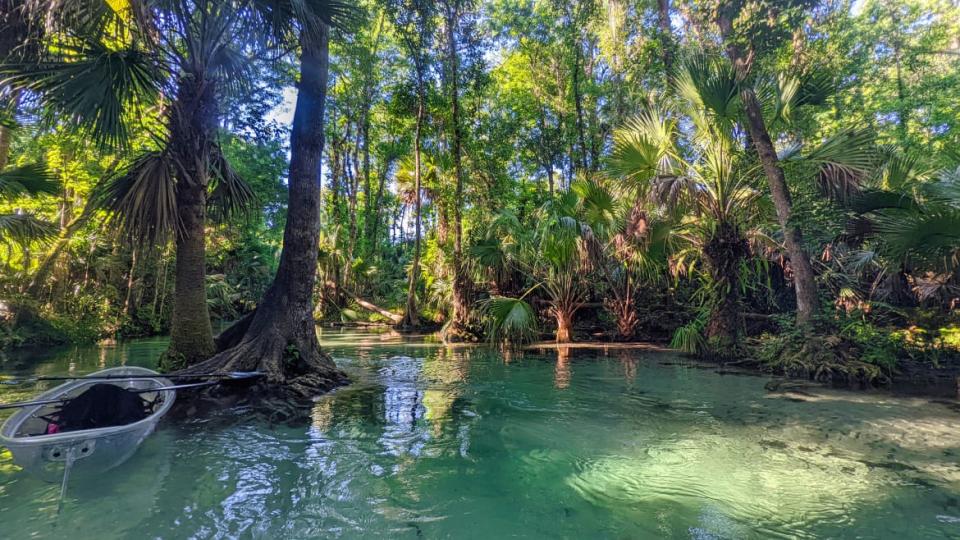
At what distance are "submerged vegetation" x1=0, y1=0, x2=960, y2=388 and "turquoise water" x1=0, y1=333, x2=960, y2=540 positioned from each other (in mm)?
2146

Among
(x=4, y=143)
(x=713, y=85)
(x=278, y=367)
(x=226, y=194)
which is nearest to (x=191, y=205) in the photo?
(x=226, y=194)

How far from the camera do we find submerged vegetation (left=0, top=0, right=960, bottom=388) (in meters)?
5.86

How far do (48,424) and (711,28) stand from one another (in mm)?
11559

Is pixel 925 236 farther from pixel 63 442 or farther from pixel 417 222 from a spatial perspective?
pixel 417 222

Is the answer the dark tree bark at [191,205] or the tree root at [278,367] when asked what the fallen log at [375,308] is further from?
the dark tree bark at [191,205]

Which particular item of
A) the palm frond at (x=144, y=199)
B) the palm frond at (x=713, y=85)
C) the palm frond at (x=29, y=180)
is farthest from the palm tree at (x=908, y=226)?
the palm frond at (x=29, y=180)

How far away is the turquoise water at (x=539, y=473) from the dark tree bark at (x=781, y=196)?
2.02 m

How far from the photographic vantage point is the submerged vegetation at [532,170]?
5855mm

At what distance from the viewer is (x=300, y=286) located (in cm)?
694

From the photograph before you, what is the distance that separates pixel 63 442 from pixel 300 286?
4.02 m

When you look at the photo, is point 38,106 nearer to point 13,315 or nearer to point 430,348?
point 430,348

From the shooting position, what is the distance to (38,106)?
5.32 meters

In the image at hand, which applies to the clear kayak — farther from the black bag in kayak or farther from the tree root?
the tree root

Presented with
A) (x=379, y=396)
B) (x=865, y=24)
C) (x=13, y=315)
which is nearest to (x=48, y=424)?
(x=379, y=396)
